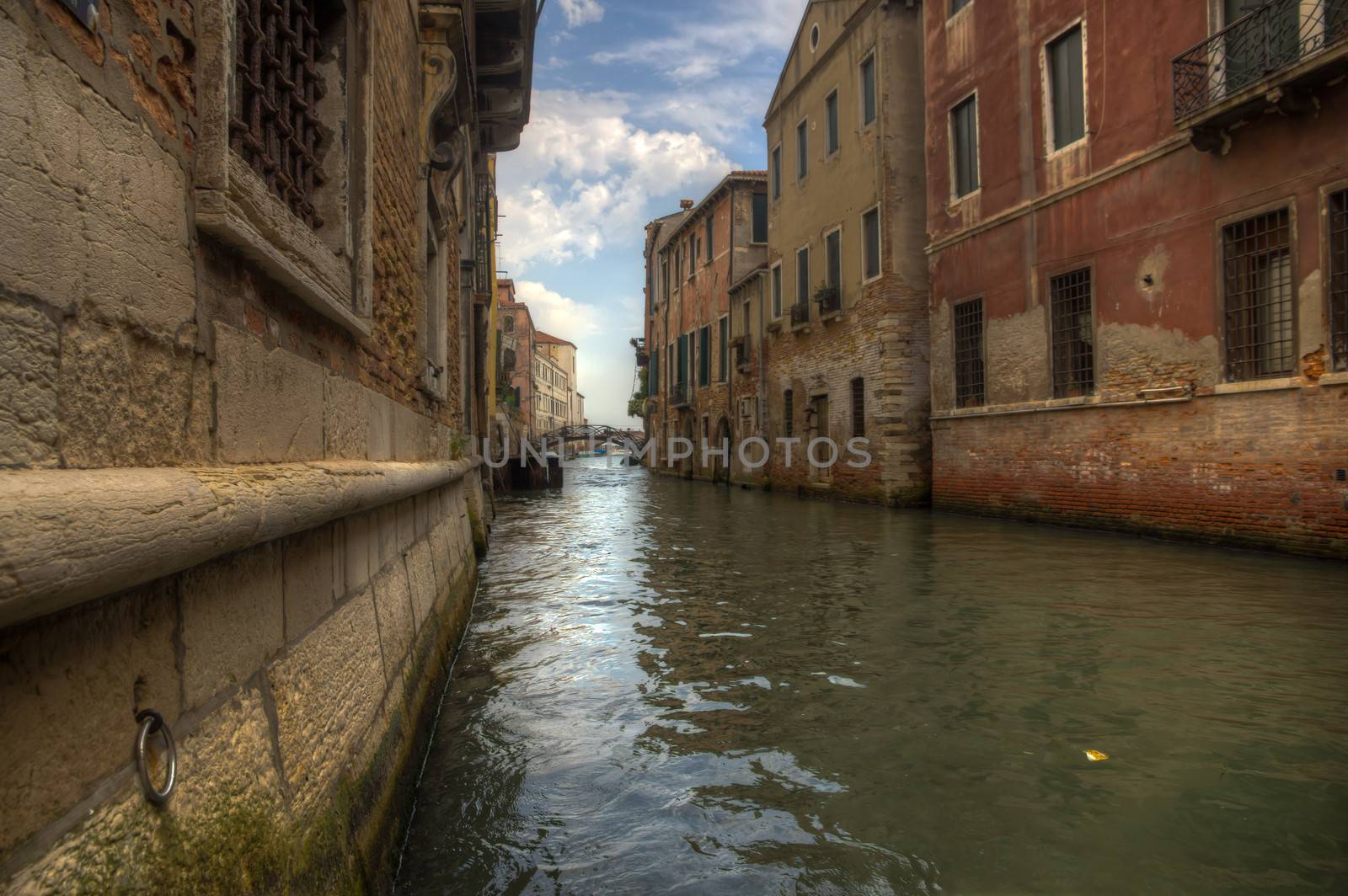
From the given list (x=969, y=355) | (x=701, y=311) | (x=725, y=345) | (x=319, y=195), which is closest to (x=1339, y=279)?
(x=969, y=355)

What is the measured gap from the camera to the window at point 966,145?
44.9ft

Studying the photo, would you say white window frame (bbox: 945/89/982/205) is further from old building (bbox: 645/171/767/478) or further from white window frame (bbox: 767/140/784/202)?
old building (bbox: 645/171/767/478)

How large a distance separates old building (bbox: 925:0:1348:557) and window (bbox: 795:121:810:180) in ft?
19.4

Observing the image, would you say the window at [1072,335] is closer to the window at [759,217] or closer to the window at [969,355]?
the window at [969,355]

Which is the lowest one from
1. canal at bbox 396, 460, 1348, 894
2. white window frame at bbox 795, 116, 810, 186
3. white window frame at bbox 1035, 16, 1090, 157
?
canal at bbox 396, 460, 1348, 894

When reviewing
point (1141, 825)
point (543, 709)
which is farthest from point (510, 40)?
point (1141, 825)

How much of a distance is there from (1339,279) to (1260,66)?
7.50 ft

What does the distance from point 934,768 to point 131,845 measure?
2.58 m

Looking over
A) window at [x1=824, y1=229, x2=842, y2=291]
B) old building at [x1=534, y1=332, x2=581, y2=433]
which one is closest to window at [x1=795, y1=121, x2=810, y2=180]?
window at [x1=824, y1=229, x2=842, y2=291]

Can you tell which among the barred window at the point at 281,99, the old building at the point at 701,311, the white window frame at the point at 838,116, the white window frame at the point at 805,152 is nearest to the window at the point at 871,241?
the white window frame at the point at 838,116

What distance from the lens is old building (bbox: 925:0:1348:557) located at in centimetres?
809

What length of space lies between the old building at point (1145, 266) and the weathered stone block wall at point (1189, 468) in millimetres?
24

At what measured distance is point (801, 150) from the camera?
20.8 meters

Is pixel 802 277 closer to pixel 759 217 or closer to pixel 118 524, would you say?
pixel 759 217
